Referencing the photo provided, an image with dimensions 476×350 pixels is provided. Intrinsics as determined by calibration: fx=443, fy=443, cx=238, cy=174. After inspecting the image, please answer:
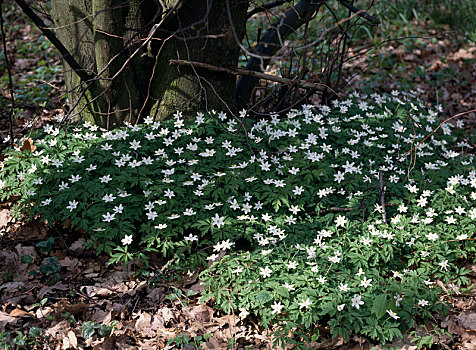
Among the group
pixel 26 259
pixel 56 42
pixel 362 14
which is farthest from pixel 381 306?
pixel 56 42

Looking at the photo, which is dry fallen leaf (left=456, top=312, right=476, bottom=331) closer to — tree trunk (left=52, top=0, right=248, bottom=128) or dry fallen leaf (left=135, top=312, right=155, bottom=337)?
dry fallen leaf (left=135, top=312, right=155, bottom=337)

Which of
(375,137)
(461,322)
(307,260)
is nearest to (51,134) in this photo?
(307,260)

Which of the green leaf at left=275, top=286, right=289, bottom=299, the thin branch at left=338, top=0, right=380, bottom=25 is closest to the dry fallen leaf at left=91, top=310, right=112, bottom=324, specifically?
the green leaf at left=275, top=286, right=289, bottom=299

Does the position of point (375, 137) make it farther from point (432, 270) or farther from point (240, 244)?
point (240, 244)

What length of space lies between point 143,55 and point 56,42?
822 millimetres

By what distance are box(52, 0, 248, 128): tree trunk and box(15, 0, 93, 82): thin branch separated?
91 mm

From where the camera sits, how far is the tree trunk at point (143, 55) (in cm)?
432

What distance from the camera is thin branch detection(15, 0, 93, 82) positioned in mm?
3975

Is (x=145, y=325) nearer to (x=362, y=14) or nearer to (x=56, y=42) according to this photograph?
(x=56, y=42)

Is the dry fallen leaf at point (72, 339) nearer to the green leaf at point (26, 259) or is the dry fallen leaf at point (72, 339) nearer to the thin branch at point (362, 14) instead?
the green leaf at point (26, 259)

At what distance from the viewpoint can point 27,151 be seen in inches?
163

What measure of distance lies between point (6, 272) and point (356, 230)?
2.80 metres

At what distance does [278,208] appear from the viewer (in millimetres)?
3707

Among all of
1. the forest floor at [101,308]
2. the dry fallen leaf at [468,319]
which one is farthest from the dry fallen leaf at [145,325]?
the dry fallen leaf at [468,319]
